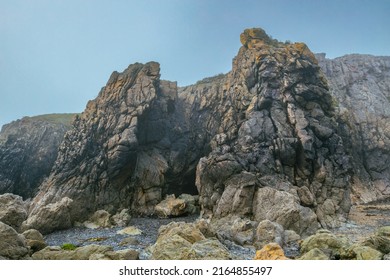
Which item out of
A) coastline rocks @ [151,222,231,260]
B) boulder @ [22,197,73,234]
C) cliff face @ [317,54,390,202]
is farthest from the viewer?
cliff face @ [317,54,390,202]

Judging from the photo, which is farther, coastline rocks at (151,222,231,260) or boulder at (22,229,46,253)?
boulder at (22,229,46,253)

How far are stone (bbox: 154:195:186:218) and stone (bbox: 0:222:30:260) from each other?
2264cm

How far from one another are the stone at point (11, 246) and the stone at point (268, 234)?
1355 cm

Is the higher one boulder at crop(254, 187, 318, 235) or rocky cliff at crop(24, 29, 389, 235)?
rocky cliff at crop(24, 29, 389, 235)

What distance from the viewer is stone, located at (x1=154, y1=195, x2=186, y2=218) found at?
38.6 metres

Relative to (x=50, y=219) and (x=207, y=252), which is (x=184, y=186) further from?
(x=207, y=252)

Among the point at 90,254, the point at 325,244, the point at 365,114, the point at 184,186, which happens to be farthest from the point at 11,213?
the point at 365,114

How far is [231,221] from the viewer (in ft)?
95.2

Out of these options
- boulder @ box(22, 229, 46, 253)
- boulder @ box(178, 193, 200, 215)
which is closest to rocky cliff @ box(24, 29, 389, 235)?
boulder @ box(178, 193, 200, 215)

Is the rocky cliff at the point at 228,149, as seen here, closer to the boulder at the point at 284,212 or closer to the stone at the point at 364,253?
the boulder at the point at 284,212

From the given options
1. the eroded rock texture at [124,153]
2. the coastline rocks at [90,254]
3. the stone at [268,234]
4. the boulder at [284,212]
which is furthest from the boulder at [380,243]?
the eroded rock texture at [124,153]

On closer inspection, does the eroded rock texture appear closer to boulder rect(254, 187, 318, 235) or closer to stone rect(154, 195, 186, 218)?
stone rect(154, 195, 186, 218)

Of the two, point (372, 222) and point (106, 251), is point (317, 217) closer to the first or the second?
point (372, 222)
